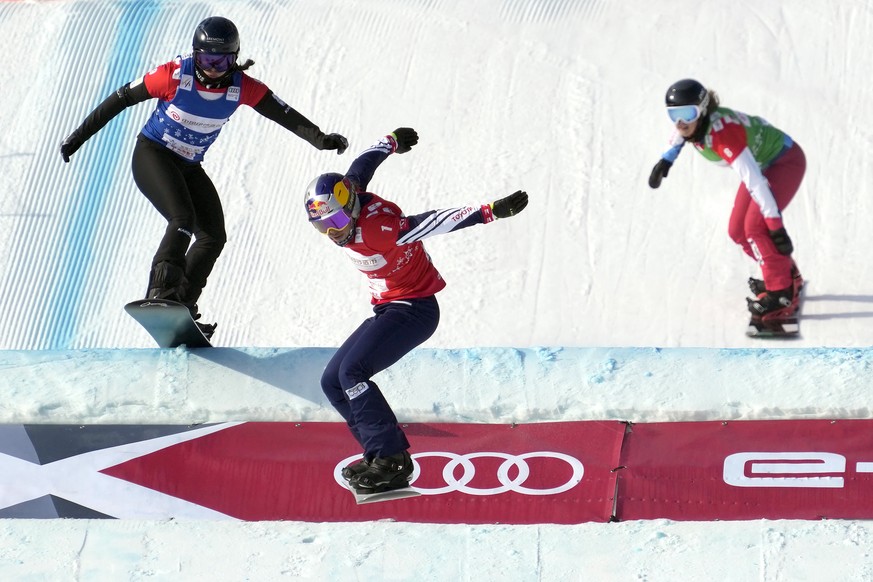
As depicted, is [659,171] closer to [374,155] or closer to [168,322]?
[374,155]

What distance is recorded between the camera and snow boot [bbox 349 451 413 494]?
176 inches

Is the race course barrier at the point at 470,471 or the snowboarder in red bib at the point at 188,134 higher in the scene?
the snowboarder in red bib at the point at 188,134

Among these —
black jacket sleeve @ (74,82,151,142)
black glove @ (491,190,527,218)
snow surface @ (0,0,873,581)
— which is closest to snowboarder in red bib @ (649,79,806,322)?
snow surface @ (0,0,873,581)

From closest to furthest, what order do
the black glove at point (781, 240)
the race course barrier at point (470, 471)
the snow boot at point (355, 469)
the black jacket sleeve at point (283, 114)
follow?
the snow boot at point (355, 469), the race course barrier at point (470, 471), the black jacket sleeve at point (283, 114), the black glove at point (781, 240)

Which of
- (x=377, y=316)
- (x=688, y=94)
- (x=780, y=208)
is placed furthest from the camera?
(x=780, y=208)

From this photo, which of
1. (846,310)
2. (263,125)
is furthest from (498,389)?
(263,125)

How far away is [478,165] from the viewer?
7.48m

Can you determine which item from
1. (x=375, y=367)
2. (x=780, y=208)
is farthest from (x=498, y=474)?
(x=780, y=208)

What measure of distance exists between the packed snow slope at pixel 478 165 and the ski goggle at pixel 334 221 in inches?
91.9

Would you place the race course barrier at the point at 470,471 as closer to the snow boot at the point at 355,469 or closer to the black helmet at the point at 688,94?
the snow boot at the point at 355,469

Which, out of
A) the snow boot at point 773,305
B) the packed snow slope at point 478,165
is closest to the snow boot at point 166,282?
the packed snow slope at point 478,165

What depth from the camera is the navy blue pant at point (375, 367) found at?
448 centimetres

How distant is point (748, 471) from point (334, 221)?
2101mm

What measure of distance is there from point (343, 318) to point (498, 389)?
2.17 meters
